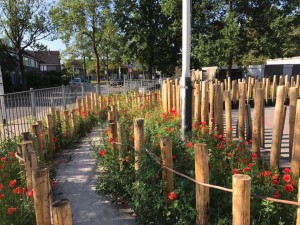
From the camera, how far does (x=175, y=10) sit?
2086 cm

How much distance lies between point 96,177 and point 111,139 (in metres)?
0.78

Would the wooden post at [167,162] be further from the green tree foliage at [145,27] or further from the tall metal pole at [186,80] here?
the green tree foliage at [145,27]

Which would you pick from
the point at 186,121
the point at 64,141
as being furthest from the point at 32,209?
the point at 64,141

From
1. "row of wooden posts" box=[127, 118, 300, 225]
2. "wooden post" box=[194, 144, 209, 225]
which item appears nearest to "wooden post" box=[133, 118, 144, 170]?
"row of wooden posts" box=[127, 118, 300, 225]

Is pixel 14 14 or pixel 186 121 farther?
pixel 14 14

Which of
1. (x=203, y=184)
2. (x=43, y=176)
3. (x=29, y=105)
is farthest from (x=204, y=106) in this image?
(x=29, y=105)

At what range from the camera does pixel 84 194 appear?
432cm

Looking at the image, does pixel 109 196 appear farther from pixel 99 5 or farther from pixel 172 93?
pixel 99 5

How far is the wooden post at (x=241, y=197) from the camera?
2.07 meters

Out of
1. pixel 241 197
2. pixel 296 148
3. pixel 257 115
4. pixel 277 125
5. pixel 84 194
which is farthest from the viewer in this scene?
pixel 84 194

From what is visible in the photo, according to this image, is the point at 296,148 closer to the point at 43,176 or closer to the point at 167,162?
the point at 167,162

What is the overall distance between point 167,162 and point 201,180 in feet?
1.89

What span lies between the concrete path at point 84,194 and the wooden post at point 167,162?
Result: 738mm

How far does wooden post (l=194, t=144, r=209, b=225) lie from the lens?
8.39 feet
